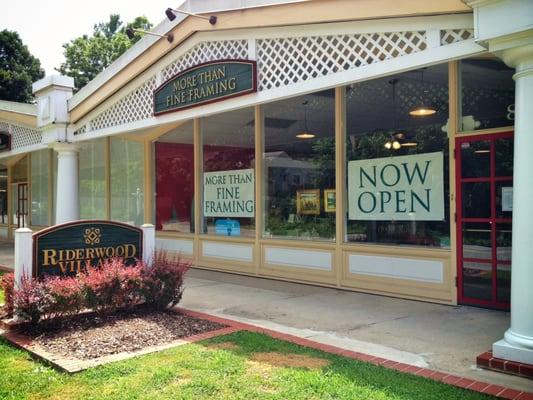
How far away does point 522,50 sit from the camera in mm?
4469

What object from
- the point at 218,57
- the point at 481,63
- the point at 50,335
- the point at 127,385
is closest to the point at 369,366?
the point at 127,385

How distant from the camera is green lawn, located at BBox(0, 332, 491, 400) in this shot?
401 cm

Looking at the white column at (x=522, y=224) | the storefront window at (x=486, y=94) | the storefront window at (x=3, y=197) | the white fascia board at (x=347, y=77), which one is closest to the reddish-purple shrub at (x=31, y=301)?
the white fascia board at (x=347, y=77)

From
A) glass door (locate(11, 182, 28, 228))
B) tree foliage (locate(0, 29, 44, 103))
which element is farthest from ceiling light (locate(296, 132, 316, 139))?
tree foliage (locate(0, 29, 44, 103))

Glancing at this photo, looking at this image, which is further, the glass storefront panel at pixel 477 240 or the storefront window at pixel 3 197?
the storefront window at pixel 3 197

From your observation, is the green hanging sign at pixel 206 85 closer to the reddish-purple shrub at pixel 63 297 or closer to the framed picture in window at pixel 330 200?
the framed picture in window at pixel 330 200

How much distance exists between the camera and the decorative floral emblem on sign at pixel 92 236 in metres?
6.67

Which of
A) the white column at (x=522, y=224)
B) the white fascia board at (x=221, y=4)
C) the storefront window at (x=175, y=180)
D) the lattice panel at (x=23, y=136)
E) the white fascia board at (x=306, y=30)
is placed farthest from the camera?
the lattice panel at (x=23, y=136)

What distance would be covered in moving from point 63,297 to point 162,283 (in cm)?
125

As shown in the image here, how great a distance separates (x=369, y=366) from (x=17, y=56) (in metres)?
39.1

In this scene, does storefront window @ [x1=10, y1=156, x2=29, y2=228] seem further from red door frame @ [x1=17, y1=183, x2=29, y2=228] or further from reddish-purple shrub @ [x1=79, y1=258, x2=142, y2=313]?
reddish-purple shrub @ [x1=79, y1=258, x2=142, y2=313]

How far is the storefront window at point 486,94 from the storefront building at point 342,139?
0.02 metres

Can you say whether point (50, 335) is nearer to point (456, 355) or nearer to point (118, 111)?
point (456, 355)

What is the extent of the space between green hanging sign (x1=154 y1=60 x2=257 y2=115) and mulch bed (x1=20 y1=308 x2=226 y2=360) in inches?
148
